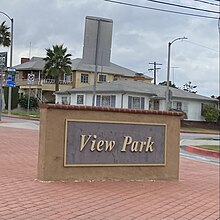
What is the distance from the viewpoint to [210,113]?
50594 millimetres

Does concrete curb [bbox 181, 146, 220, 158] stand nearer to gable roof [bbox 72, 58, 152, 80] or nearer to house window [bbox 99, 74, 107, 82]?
gable roof [bbox 72, 58, 152, 80]

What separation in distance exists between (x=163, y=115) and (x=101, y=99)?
37485 millimetres

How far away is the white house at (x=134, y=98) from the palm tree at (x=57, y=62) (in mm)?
5367

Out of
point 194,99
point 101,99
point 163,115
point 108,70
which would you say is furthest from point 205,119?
point 163,115

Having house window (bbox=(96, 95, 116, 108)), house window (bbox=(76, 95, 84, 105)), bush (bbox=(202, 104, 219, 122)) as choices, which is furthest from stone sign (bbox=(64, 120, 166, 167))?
bush (bbox=(202, 104, 219, 122))

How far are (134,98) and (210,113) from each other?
933 centimetres

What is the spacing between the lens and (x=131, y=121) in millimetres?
9953

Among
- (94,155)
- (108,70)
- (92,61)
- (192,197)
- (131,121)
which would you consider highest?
(108,70)

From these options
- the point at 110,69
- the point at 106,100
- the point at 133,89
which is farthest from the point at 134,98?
the point at 110,69

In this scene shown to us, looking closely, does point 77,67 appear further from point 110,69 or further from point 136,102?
point 136,102

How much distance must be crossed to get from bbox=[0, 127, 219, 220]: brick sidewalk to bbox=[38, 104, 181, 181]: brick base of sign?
0.95ft

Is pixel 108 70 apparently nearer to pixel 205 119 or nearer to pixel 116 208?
pixel 205 119

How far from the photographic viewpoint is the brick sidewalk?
657 centimetres

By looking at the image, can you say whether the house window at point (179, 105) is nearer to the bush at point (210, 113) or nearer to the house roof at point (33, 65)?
the bush at point (210, 113)
